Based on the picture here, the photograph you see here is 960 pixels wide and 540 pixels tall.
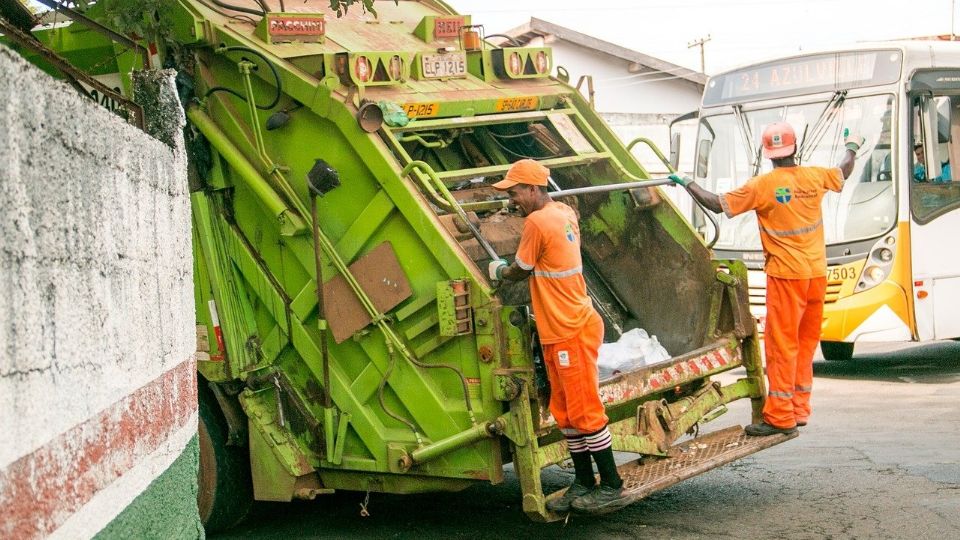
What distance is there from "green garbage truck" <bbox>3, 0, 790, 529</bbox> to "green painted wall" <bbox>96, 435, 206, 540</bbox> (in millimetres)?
1330

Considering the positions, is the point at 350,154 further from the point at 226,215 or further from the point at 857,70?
the point at 857,70

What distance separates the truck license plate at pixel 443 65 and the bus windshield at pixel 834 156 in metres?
5.01

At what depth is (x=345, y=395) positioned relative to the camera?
5.67m

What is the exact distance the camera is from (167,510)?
3811mm

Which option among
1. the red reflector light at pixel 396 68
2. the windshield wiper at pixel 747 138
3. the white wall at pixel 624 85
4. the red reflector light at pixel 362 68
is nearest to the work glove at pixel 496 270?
the red reflector light at pixel 362 68

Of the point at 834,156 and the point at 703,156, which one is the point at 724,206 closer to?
the point at 834,156

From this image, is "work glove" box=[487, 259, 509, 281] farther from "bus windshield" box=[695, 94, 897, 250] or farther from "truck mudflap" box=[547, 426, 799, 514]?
"bus windshield" box=[695, 94, 897, 250]

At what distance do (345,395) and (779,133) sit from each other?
101 inches

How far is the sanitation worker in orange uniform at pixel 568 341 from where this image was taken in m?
5.14

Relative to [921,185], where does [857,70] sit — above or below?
above

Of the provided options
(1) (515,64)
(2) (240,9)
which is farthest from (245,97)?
(1) (515,64)

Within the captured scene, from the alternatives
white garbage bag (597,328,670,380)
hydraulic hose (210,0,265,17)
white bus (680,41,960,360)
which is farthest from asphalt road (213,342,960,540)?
hydraulic hose (210,0,265,17)

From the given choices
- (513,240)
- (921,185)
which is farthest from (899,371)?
(513,240)

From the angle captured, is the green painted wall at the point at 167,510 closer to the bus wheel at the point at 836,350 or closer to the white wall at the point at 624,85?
the bus wheel at the point at 836,350
